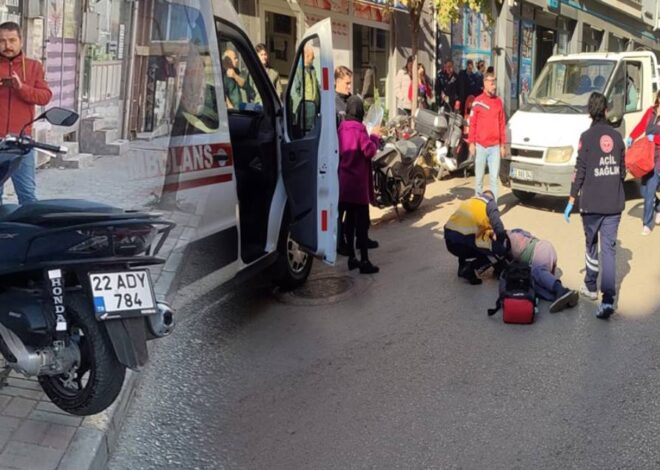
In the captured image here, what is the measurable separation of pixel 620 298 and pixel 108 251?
444 centimetres

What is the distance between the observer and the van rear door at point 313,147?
5461 mm

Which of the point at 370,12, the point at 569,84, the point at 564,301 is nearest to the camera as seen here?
the point at 564,301

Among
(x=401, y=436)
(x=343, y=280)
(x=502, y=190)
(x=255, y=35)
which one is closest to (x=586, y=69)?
(x=502, y=190)

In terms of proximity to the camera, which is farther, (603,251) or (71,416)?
(603,251)

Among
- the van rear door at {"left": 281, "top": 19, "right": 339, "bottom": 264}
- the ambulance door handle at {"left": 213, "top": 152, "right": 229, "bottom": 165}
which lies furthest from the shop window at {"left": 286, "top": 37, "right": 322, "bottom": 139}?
the ambulance door handle at {"left": 213, "top": 152, "right": 229, "bottom": 165}

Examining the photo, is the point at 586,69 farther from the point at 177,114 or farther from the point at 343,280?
the point at 177,114

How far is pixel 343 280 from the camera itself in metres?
6.87

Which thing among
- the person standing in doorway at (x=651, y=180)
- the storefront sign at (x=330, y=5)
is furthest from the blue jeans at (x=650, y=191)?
the storefront sign at (x=330, y=5)

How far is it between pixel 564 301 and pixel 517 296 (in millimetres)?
505

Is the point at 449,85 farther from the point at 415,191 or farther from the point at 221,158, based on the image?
the point at 221,158

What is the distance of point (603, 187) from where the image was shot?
573 cm

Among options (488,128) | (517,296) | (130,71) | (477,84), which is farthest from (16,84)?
(477,84)

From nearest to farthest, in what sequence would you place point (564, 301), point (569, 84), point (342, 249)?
point (564, 301) → point (342, 249) → point (569, 84)

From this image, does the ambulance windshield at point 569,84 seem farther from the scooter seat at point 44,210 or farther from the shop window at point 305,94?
the scooter seat at point 44,210
